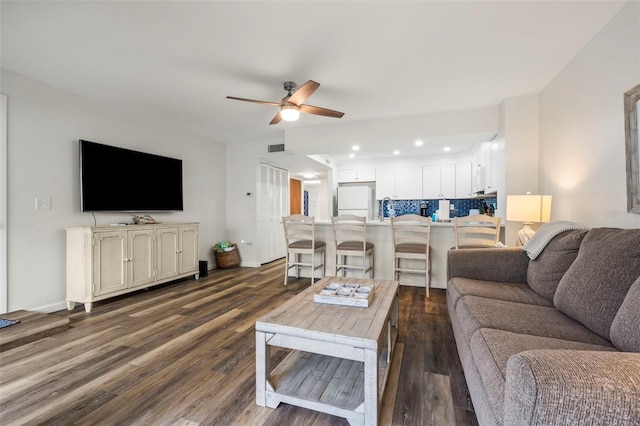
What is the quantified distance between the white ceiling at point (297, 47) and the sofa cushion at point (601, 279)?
1.56m

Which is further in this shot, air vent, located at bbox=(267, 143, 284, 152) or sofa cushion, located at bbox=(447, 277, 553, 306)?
air vent, located at bbox=(267, 143, 284, 152)

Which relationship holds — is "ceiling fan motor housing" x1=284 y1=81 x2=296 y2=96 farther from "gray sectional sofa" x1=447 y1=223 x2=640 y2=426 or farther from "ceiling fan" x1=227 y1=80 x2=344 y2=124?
"gray sectional sofa" x1=447 y1=223 x2=640 y2=426

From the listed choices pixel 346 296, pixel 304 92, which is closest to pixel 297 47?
pixel 304 92

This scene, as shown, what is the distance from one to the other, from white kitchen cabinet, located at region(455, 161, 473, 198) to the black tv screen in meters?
5.32

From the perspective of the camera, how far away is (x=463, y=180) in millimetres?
5930

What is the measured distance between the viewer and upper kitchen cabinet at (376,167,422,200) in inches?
248

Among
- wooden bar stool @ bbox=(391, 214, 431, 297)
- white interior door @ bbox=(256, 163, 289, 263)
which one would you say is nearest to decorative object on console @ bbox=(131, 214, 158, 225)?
white interior door @ bbox=(256, 163, 289, 263)

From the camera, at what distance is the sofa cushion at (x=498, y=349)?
95cm

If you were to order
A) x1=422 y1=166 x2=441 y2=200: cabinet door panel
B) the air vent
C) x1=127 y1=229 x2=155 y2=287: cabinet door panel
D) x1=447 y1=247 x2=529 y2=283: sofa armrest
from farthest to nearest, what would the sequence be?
1. x1=422 y1=166 x2=441 y2=200: cabinet door panel
2. the air vent
3. x1=127 y1=229 x2=155 y2=287: cabinet door panel
4. x1=447 y1=247 x2=529 y2=283: sofa armrest

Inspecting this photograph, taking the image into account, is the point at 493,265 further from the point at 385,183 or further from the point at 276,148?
the point at 385,183

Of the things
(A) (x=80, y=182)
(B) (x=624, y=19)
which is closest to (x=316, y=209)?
(A) (x=80, y=182)

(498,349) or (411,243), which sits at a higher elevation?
(411,243)

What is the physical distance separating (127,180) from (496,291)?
411 centimetres

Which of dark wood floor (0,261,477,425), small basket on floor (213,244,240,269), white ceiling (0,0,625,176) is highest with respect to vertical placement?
white ceiling (0,0,625,176)
